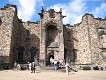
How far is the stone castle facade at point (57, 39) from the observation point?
109 feet

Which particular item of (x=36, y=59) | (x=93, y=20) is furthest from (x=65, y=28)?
(x=36, y=59)

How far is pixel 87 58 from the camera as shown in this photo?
33.6 m

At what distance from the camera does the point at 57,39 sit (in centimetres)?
3453

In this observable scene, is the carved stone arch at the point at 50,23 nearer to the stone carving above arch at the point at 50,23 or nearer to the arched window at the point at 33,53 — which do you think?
the stone carving above arch at the point at 50,23

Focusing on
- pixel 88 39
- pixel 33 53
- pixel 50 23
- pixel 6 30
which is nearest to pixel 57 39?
pixel 50 23

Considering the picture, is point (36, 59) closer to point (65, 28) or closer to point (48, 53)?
point (48, 53)

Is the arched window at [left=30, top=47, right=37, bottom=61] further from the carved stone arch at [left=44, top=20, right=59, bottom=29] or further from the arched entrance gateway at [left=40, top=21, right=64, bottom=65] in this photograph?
the carved stone arch at [left=44, top=20, right=59, bottom=29]

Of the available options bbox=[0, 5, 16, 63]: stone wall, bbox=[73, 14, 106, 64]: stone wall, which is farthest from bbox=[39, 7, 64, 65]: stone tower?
bbox=[0, 5, 16, 63]: stone wall

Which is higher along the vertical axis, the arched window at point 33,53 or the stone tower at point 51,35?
the stone tower at point 51,35

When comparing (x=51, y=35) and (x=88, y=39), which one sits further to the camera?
(x=51, y=35)

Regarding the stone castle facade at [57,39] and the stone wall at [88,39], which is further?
the stone wall at [88,39]

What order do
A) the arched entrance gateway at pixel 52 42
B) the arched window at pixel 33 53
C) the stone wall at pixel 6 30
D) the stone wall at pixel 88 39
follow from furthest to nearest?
the arched window at pixel 33 53, the stone wall at pixel 88 39, the arched entrance gateway at pixel 52 42, the stone wall at pixel 6 30

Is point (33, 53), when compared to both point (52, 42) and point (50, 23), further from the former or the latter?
point (50, 23)

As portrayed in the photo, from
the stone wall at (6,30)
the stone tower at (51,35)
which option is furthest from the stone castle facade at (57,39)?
the stone wall at (6,30)
